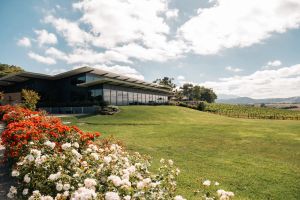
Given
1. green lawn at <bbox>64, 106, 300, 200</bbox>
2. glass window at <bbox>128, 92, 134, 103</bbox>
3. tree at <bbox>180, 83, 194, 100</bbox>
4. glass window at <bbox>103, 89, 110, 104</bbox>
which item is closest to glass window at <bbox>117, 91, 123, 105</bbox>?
glass window at <bbox>103, 89, 110, 104</bbox>

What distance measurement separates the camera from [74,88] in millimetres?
50625

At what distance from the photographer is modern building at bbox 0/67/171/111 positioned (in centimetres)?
4638

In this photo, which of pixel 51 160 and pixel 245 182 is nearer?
pixel 51 160

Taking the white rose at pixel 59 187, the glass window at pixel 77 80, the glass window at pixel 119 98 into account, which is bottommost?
the white rose at pixel 59 187

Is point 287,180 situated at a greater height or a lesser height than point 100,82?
lesser

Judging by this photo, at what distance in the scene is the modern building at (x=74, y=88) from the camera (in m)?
46.4

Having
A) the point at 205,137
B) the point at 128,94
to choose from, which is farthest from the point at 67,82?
the point at 205,137

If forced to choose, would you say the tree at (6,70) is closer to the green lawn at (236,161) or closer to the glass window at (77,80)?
the glass window at (77,80)

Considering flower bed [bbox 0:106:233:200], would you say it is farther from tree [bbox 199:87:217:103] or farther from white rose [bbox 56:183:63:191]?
tree [bbox 199:87:217:103]

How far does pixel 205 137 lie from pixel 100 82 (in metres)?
29.7

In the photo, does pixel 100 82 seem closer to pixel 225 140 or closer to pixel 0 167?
pixel 225 140

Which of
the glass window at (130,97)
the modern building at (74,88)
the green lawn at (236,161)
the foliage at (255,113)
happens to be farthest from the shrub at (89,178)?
the foliage at (255,113)

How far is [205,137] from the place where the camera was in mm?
19109

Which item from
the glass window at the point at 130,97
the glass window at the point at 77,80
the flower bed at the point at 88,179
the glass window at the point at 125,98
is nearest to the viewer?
the flower bed at the point at 88,179
